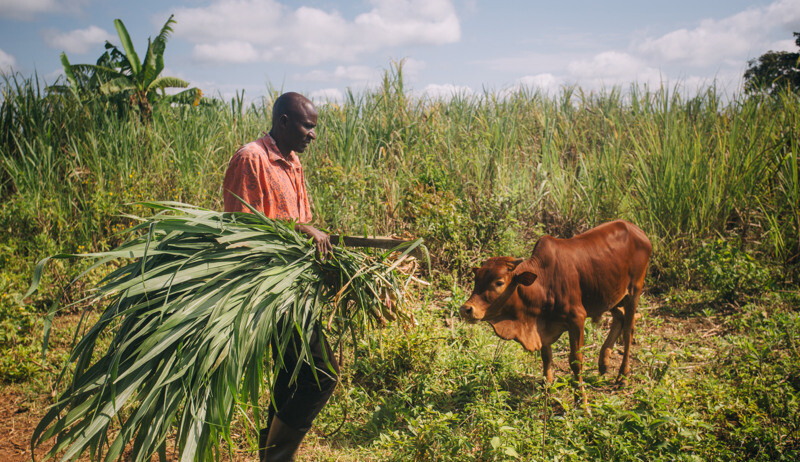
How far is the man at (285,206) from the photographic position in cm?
242

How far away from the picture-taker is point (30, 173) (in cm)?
543

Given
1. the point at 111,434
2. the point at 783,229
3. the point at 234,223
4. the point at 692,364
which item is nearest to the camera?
the point at 234,223

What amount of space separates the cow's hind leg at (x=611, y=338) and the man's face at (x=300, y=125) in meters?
2.38

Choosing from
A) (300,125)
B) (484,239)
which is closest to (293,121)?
(300,125)

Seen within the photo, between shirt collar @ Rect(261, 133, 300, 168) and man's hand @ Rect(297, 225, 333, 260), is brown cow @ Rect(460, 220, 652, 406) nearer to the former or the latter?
man's hand @ Rect(297, 225, 333, 260)

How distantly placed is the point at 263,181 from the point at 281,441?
4.21 ft

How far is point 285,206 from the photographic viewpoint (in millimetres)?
2598

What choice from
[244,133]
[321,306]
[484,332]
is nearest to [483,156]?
[484,332]

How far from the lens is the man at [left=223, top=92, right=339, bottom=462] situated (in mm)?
2416

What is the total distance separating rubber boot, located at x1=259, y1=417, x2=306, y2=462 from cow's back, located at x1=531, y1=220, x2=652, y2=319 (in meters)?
1.63

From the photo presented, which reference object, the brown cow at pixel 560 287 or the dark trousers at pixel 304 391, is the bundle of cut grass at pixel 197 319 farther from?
the brown cow at pixel 560 287

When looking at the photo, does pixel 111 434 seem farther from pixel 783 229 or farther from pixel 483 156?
pixel 783 229

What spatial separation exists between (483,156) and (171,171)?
383cm

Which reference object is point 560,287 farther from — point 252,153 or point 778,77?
point 778,77
